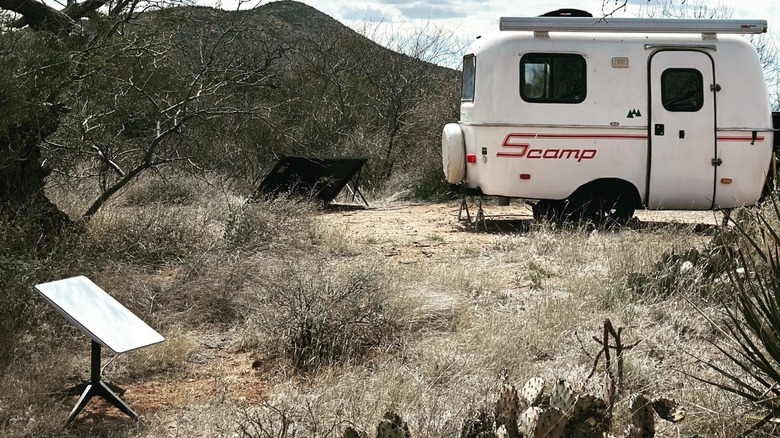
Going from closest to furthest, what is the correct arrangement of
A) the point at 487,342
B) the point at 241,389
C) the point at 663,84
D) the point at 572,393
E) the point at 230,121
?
the point at 572,393 < the point at 241,389 < the point at 487,342 < the point at 663,84 < the point at 230,121

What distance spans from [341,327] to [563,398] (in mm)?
2570

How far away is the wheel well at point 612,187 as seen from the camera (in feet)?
36.4

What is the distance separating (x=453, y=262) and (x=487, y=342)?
3.27m

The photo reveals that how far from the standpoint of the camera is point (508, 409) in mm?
3736

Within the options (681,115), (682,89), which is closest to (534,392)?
(681,115)

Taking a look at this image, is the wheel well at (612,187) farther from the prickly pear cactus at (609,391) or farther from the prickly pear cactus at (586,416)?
the prickly pear cactus at (586,416)

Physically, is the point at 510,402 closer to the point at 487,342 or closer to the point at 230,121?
the point at 487,342

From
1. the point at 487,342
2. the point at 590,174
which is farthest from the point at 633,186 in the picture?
the point at 487,342

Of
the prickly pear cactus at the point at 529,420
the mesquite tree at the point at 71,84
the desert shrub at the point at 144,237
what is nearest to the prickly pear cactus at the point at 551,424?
the prickly pear cactus at the point at 529,420

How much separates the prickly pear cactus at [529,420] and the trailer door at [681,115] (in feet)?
26.0

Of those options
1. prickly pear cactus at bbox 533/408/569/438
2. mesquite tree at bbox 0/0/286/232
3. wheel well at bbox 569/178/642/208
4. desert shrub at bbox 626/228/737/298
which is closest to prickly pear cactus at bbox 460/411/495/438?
prickly pear cactus at bbox 533/408/569/438

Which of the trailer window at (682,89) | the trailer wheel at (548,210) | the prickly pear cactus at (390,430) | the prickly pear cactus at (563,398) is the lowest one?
the trailer wheel at (548,210)

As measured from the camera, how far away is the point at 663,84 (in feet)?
35.8

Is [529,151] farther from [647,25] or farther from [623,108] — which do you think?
[647,25]
